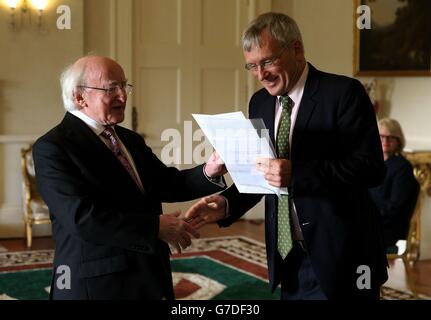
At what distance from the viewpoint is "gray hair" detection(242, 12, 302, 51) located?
90.6 inches

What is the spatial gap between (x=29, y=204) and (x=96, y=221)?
4.70 metres

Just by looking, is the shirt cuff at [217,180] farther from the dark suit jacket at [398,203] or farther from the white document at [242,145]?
the dark suit jacket at [398,203]

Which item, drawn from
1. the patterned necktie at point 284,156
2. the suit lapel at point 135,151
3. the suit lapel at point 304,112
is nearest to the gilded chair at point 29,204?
the suit lapel at point 135,151

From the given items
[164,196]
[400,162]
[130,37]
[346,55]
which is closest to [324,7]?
[346,55]

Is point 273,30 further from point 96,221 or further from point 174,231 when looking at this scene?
point 96,221

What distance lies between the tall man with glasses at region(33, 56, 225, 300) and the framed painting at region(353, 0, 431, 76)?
447cm

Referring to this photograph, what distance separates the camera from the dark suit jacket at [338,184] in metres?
2.25

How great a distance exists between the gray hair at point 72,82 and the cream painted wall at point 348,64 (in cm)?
456

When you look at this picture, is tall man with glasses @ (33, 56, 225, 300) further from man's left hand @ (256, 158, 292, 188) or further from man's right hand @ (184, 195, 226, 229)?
man's left hand @ (256, 158, 292, 188)

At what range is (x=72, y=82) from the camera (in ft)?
7.73

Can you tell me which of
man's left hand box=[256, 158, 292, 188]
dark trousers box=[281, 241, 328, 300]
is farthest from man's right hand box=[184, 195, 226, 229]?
man's left hand box=[256, 158, 292, 188]

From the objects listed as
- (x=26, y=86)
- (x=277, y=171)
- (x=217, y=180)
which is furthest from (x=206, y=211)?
(x=26, y=86)

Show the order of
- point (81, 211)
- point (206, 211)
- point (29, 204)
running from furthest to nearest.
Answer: point (29, 204) < point (206, 211) < point (81, 211)
